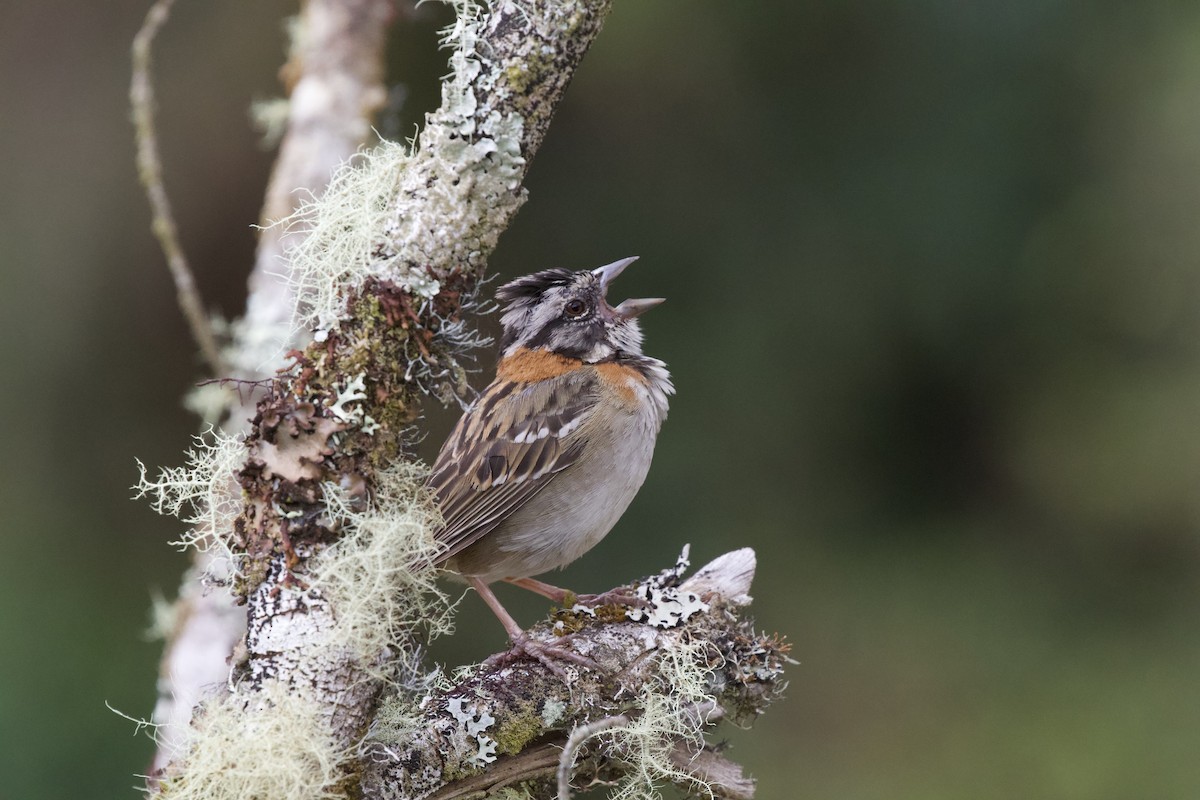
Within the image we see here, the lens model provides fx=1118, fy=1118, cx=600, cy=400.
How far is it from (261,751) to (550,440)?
1.47 metres

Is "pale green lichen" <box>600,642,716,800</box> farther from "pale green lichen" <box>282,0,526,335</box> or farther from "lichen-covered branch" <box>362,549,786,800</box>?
"pale green lichen" <box>282,0,526,335</box>

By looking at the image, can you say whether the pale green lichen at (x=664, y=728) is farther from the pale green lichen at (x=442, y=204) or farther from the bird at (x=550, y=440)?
the pale green lichen at (x=442, y=204)

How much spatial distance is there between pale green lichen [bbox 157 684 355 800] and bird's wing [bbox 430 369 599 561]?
0.98m

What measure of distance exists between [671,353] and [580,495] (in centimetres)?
180

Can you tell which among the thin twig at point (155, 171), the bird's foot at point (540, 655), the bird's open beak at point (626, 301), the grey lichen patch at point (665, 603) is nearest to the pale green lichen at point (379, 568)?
the bird's foot at point (540, 655)

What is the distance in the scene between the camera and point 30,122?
5.48 metres

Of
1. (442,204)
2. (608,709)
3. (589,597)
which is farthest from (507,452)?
(442,204)

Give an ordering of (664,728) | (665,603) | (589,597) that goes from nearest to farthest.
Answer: (664,728) < (665,603) < (589,597)

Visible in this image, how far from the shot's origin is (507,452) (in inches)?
132

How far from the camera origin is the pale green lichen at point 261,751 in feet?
7.05

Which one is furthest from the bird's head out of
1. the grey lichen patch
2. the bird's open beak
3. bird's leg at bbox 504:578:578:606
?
the grey lichen patch

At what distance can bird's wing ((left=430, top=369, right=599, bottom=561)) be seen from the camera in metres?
3.26

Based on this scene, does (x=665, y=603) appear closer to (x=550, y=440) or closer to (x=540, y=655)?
(x=540, y=655)

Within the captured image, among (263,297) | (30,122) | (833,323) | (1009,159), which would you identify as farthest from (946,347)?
(30,122)
